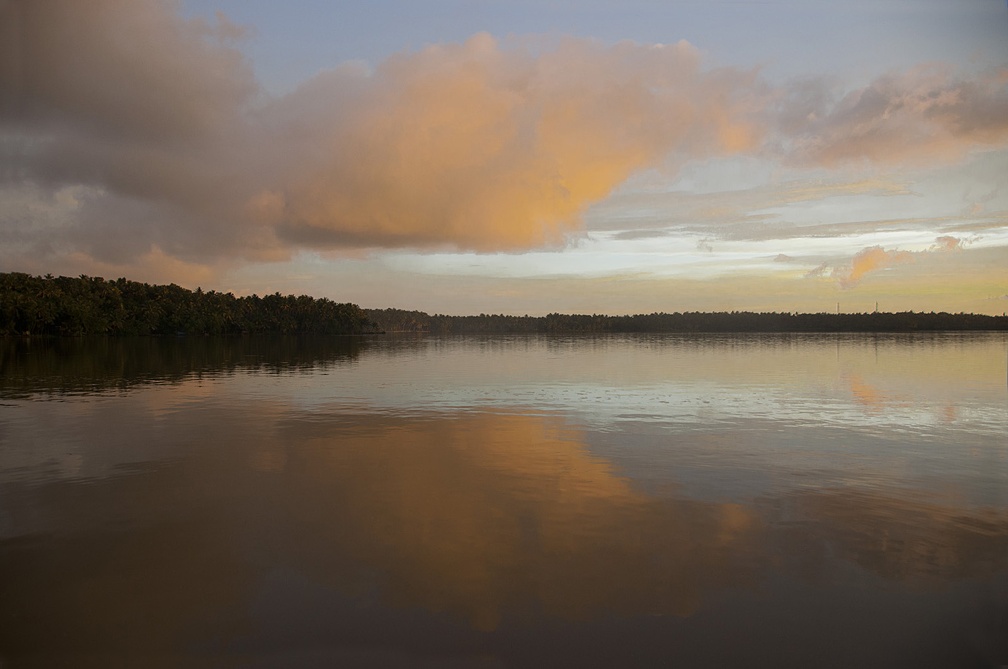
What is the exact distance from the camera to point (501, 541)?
1312 cm

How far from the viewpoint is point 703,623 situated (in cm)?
977

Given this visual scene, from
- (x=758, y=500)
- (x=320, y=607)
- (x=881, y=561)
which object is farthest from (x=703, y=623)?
(x=758, y=500)

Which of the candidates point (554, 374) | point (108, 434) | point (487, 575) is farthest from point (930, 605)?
point (554, 374)

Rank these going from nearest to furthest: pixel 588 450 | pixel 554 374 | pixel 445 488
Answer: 1. pixel 445 488
2. pixel 588 450
3. pixel 554 374

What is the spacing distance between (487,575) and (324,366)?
5497cm

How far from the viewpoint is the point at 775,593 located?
1075cm

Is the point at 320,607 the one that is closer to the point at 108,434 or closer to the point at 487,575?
the point at 487,575

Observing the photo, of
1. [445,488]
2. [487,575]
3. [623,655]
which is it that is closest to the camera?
[623,655]

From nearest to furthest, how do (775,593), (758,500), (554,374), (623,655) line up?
(623,655), (775,593), (758,500), (554,374)

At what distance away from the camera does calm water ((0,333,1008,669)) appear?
9.30m

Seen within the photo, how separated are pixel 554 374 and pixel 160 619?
46.6 metres

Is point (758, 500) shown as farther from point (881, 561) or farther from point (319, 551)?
point (319, 551)

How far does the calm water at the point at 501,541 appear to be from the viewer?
9.30 m

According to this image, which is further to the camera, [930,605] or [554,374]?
→ [554,374]
